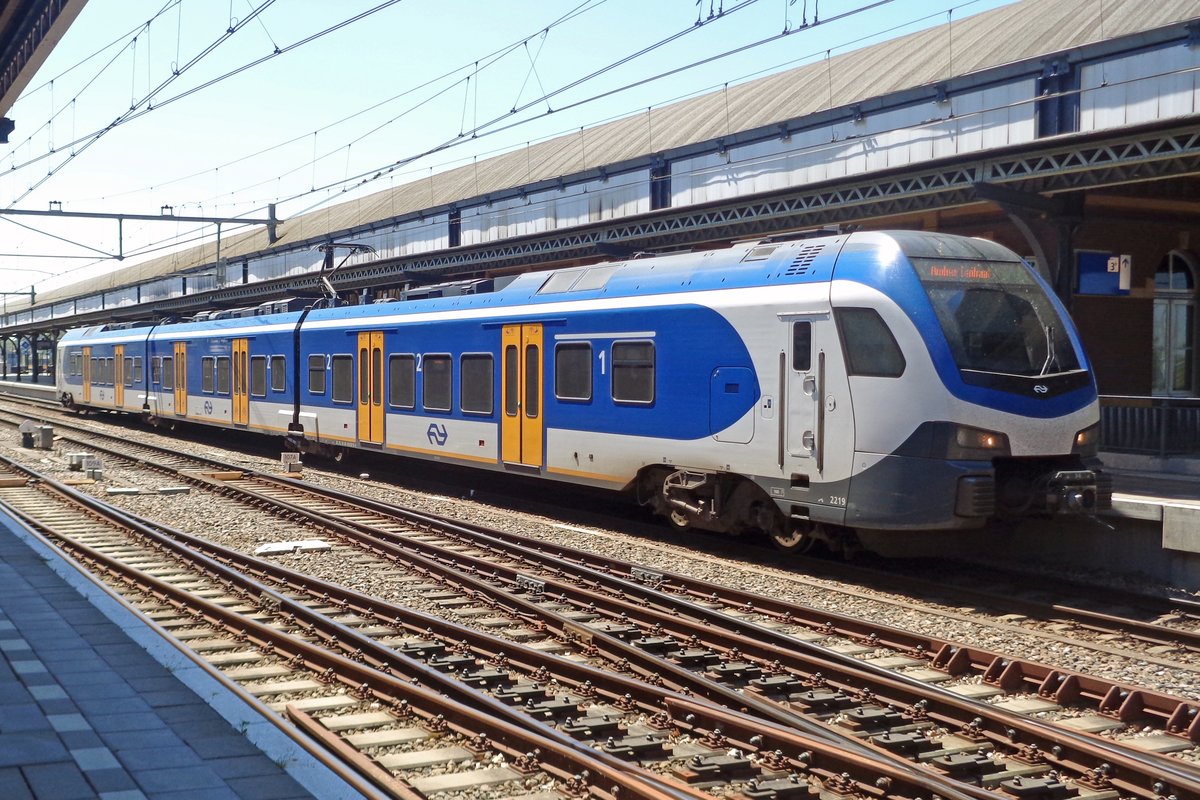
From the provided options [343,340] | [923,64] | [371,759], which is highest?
[923,64]

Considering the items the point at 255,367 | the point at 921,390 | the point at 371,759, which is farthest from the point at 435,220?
the point at 371,759

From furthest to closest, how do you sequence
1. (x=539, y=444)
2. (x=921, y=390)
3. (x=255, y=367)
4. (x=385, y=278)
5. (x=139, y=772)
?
(x=385, y=278) < (x=255, y=367) < (x=539, y=444) < (x=921, y=390) < (x=139, y=772)

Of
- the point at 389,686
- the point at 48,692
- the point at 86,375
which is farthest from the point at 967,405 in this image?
the point at 86,375

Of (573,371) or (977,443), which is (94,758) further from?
(573,371)

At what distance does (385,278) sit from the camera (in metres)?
32.1

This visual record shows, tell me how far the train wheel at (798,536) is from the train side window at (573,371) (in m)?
3.22

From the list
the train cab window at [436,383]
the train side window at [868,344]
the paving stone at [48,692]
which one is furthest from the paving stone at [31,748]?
the train cab window at [436,383]

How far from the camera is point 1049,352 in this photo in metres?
10.9

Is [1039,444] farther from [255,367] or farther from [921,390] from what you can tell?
[255,367]

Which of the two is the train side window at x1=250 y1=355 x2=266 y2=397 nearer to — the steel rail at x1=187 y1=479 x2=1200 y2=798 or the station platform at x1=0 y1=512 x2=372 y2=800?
the steel rail at x1=187 y1=479 x2=1200 y2=798

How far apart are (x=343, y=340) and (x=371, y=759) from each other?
600 inches

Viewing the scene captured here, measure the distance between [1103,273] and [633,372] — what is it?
10.9 m

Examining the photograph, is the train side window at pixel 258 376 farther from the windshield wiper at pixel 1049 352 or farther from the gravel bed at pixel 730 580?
the windshield wiper at pixel 1049 352

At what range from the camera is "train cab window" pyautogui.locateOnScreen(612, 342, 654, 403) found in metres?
13.1
